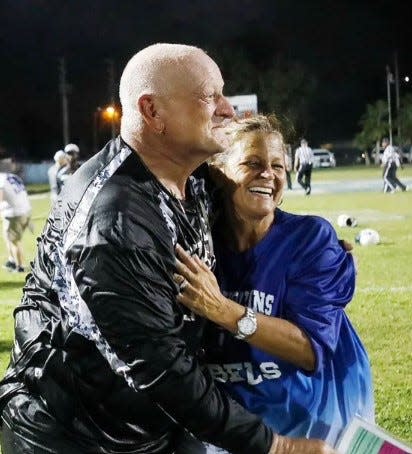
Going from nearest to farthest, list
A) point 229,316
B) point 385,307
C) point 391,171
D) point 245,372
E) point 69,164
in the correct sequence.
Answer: point 229,316
point 245,372
point 385,307
point 69,164
point 391,171

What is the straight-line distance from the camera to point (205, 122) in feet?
6.81

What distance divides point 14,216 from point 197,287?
409 inches

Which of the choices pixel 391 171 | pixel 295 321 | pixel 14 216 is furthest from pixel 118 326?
pixel 391 171

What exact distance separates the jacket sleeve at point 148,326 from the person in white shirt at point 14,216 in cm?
1035

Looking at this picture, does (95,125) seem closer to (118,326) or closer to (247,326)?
(247,326)

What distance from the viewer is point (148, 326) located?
1.85 meters

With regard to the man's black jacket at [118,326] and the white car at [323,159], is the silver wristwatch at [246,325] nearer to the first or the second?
the man's black jacket at [118,326]

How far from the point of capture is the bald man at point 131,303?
73.4 inches

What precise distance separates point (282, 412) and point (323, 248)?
549 millimetres

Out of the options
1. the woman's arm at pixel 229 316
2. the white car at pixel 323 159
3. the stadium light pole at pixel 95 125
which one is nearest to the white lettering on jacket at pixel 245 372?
the woman's arm at pixel 229 316

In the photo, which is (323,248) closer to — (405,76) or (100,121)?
(100,121)

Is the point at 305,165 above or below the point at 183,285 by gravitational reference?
below

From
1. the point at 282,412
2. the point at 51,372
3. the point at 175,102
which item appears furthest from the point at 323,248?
the point at 51,372

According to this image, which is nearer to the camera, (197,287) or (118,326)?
(118,326)
